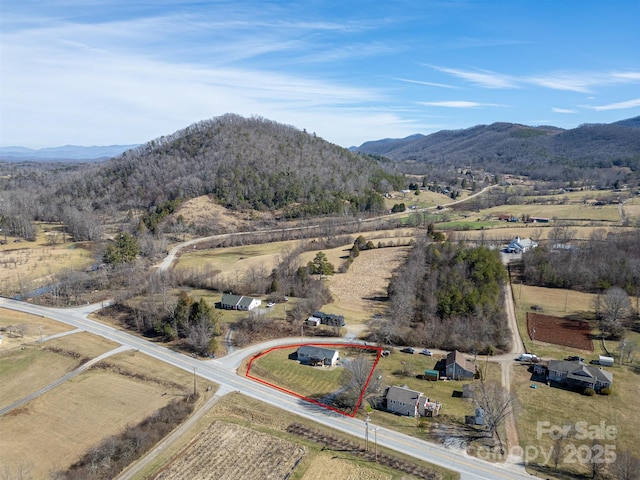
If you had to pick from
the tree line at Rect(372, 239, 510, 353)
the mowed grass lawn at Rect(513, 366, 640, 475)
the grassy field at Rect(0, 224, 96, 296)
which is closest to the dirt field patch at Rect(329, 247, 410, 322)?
the tree line at Rect(372, 239, 510, 353)

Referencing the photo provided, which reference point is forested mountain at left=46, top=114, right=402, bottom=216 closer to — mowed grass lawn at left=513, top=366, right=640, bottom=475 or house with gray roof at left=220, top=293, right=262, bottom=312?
house with gray roof at left=220, top=293, right=262, bottom=312

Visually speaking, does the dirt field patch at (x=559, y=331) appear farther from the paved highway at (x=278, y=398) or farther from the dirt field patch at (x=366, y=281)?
the paved highway at (x=278, y=398)

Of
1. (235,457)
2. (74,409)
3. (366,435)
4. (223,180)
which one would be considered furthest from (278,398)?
(223,180)

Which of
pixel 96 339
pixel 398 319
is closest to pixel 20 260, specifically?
pixel 96 339

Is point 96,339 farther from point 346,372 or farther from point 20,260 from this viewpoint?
point 20,260

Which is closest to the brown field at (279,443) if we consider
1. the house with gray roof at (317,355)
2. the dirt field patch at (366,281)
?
the house with gray roof at (317,355)

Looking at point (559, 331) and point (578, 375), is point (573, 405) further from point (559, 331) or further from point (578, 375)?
point (559, 331)
